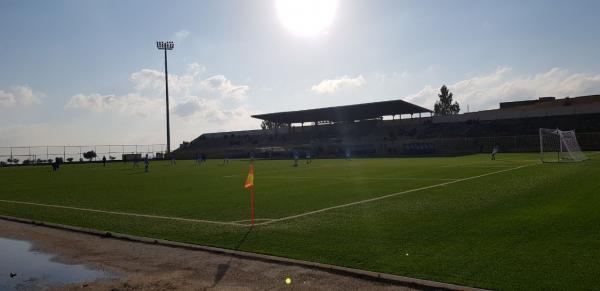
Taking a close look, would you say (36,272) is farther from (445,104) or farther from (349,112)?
(445,104)

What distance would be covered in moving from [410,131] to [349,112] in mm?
11511

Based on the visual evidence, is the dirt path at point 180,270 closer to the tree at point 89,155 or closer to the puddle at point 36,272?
the puddle at point 36,272

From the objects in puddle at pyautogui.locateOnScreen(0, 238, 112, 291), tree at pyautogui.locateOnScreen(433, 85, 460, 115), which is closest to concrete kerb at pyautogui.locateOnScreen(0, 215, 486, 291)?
puddle at pyautogui.locateOnScreen(0, 238, 112, 291)

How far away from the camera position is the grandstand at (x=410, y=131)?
67.6m

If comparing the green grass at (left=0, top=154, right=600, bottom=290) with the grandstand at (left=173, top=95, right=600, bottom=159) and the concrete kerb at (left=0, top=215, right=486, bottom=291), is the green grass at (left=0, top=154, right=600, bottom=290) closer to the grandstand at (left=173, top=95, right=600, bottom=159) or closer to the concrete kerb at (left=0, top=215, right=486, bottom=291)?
the concrete kerb at (left=0, top=215, right=486, bottom=291)

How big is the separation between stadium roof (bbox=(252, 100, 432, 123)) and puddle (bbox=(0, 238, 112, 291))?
233 feet

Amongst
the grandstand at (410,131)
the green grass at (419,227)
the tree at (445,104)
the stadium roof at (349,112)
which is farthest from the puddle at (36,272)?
the tree at (445,104)

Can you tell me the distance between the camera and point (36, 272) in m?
7.70

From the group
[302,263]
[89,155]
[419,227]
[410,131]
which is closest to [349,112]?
[410,131]

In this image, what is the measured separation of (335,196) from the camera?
54.0ft

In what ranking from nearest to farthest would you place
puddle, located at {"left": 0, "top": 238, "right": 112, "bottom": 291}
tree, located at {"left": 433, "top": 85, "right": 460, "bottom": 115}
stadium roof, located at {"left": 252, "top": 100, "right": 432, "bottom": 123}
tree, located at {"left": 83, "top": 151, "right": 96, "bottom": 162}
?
puddle, located at {"left": 0, "top": 238, "right": 112, "bottom": 291} < stadium roof, located at {"left": 252, "top": 100, "right": 432, "bottom": 123} < tree, located at {"left": 83, "top": 151, "right": 96, "bottom": 162} < tree, located at {"left": 433, "top": 85, "right": 460, "bottom": 115}

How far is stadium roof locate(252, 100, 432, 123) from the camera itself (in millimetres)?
79750

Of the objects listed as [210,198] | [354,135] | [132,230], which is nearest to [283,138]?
[354,135]

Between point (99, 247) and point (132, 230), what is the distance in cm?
165
